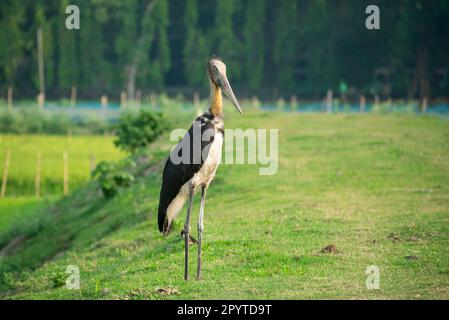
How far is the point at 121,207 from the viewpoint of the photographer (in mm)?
19156

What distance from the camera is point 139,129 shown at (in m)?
26.8

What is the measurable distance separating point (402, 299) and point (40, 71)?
1881 inches

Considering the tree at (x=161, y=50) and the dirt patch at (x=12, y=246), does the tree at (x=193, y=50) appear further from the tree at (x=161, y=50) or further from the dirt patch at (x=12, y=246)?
the dirt patch at (x=12, y=246)

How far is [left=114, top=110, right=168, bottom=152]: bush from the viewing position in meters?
26.4

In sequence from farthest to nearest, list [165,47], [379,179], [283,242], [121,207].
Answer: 1. [165,47]
2. [121,207]
3. [379,179]
4. [283,242]

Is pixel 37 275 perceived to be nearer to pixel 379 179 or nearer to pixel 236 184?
pixel 236 184

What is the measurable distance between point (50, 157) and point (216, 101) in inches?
1060

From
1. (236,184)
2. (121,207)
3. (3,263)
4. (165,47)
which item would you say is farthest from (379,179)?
(165,47)

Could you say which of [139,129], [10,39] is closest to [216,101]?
[139,129]

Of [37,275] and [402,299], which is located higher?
[402,299]

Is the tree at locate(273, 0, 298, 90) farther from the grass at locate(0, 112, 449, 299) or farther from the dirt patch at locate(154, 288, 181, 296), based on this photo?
the dirt patch at locate(154, 288, 181, 296)

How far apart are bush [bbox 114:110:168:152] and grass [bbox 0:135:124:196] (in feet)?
18.5

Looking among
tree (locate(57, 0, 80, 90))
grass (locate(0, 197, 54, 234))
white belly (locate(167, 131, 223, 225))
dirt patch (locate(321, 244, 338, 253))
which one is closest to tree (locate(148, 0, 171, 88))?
tree (locate(57, 0, 80, 90))
